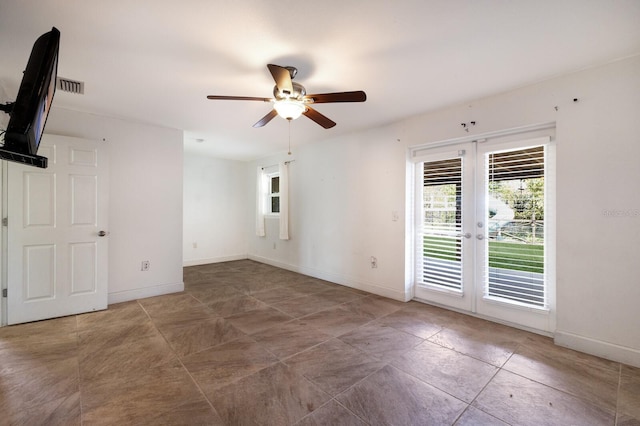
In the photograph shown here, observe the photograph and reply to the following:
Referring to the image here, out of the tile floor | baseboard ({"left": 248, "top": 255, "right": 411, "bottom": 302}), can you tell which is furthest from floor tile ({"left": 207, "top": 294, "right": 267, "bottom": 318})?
baseboard ({"left": 248, "top": 255, "right": 411, "bottom": 302})

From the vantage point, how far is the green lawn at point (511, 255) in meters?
2.77

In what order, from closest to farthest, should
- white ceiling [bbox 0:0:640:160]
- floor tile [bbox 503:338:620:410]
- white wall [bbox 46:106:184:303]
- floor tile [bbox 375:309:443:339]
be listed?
white ceiling [bbox 0:0:640:160], floor tile [bbox 503:338:620:410], floor tile [bbox 375:309:443:339], white wall [bbox 46:106:184:303]

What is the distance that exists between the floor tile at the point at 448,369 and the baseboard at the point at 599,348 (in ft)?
2.95

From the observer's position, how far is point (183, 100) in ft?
10.2

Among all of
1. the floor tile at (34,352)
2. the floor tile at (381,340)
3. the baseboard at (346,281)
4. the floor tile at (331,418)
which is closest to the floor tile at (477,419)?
the floor tile at (331,418)

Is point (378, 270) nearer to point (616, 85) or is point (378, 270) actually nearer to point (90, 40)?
point (616, 85)

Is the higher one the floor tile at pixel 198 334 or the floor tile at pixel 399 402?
the floor tile at pixel 198 334

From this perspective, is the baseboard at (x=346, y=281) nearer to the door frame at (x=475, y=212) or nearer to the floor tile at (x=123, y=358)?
the door frame at (x=475, y=212)

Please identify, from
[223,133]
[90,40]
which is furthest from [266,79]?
[223,133]

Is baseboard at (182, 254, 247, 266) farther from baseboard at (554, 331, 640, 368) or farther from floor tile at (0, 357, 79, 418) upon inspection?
baseboard at (554, 331, 640, 368)

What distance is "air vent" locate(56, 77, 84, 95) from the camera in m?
2.62

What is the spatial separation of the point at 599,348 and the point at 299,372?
8.23 feet

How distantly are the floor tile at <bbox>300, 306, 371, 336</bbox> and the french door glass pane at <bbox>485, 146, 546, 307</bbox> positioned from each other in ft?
4.90

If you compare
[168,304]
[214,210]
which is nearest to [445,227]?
[168,304]
